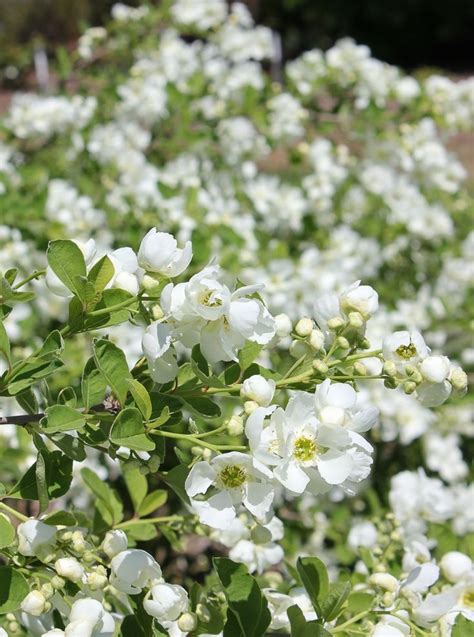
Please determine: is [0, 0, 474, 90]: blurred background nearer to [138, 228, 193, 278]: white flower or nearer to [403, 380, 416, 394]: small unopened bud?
[138, 228, 193, 278]: white flower

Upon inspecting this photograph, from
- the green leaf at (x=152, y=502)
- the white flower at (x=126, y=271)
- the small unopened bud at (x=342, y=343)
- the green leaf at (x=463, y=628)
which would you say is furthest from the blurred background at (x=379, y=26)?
the green leaf at (x=463, y=628)

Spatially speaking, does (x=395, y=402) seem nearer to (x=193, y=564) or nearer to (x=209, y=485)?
(x=193, y=564)

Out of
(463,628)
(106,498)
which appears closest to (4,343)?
(106,498)

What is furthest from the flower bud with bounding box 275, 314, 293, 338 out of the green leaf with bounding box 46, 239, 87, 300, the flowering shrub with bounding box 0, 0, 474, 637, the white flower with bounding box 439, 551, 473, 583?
the white flower with bounding box 439, 551, 473, 583

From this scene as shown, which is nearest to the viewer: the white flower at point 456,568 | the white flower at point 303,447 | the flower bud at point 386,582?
the white flower at point 303,447

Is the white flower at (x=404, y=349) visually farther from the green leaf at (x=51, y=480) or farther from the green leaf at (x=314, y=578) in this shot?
the green leaf at (x=51, y=480)

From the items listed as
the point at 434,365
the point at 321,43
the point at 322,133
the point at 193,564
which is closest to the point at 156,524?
the point at 434,365

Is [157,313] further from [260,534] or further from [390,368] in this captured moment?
[260,534]
